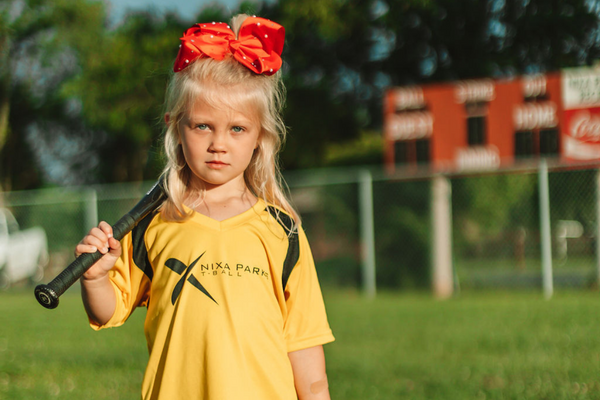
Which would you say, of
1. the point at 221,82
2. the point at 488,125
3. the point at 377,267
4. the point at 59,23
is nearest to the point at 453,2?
the point at 488,125

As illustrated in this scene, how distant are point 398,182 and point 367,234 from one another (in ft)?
4.02

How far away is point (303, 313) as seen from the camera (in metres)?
1.78

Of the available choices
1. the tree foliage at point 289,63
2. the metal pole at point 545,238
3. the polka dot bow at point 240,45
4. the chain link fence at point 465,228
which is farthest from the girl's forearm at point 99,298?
the tree foliage at point 289,63

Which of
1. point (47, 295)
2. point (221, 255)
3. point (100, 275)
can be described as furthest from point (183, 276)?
point (47, 295)

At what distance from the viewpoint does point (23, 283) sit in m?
14.8

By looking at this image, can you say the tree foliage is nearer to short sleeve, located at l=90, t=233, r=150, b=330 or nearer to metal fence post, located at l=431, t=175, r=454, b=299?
metal fence post, located at l=431, t=175, r=454, b=299

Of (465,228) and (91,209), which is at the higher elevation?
(91,209)

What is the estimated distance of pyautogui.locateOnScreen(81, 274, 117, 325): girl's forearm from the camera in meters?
1.69

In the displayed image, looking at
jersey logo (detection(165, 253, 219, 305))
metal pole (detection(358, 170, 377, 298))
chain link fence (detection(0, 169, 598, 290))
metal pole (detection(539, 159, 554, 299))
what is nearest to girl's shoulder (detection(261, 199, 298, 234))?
jersey logo (detection(165, 253, 219, 305))

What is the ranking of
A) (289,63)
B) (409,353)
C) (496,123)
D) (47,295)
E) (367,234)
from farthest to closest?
1. (289,63)
2. (367,234)
3. (496,123)
4. (409,353)
5. (47,295)

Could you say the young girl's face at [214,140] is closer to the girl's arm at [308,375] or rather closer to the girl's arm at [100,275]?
the girl's arm at [100,275]

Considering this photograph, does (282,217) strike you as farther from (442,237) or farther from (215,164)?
(442,237)

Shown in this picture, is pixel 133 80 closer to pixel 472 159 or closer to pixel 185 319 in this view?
pixel 472 159

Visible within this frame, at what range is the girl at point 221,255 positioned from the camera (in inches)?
64.3
